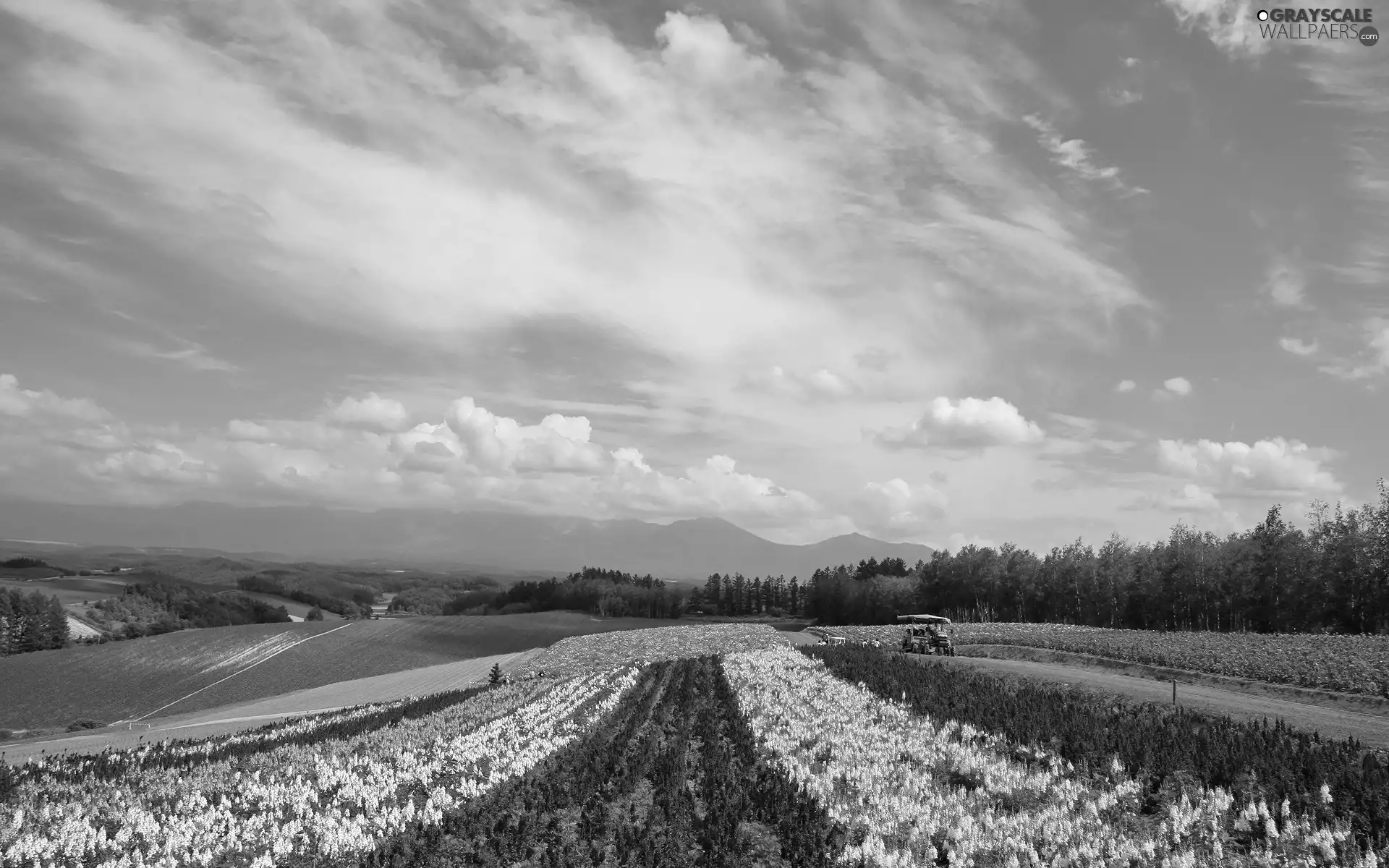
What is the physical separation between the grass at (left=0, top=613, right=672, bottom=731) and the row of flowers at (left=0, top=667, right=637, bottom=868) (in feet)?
148

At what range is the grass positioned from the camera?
6209 cm

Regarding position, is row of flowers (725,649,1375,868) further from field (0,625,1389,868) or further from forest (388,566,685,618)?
forest (388,566,685,618)

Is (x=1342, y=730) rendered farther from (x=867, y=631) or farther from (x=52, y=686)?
(x=52, y=686)

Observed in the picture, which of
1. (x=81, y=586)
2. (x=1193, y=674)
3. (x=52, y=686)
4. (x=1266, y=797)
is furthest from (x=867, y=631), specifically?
(x=81, y=586)

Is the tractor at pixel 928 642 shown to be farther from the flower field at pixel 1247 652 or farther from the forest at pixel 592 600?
the forest at pixel 592 600

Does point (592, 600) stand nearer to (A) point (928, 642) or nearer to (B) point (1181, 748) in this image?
(A) point (928, 642)

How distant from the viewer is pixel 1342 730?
75.1 feet

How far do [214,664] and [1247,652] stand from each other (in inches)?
3306

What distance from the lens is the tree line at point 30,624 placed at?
323 ft

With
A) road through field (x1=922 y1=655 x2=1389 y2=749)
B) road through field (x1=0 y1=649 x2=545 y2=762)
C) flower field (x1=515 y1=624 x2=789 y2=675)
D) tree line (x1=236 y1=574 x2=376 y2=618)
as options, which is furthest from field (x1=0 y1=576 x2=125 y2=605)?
road through field (x1=922 y1=655 x2=1389 y2=749)

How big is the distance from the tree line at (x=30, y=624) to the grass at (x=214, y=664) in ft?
73.3

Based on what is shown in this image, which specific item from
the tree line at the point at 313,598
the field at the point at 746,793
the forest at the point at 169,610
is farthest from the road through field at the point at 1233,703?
the tree line at the point at 313,598

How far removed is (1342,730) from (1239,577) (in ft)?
242

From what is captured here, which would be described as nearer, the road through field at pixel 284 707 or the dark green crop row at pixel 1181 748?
the dark green crop row at pixel 1181 748
